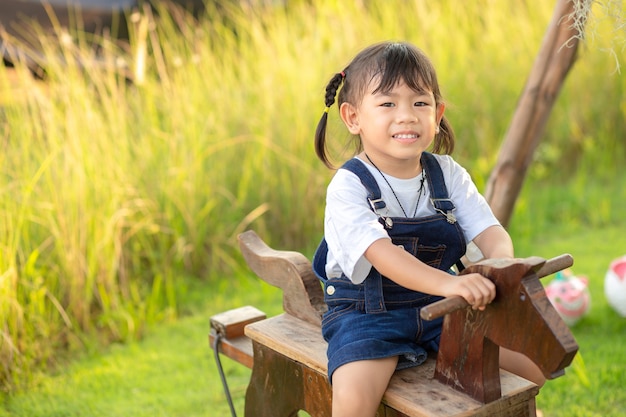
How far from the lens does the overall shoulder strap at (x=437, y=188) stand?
2324 mm

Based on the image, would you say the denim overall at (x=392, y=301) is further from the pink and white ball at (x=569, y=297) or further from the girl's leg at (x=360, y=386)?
the pink and white ball at (x=569, y=297)

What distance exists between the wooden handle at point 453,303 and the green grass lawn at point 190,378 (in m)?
1.37

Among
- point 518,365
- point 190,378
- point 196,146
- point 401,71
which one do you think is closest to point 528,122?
point 401,71

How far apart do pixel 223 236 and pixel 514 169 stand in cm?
186

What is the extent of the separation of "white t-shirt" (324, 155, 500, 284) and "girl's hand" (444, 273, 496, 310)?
0.28 meters

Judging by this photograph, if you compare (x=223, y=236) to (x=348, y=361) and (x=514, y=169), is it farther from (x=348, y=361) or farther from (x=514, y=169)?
(x=348, y=361)

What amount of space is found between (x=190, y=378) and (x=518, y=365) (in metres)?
1.82

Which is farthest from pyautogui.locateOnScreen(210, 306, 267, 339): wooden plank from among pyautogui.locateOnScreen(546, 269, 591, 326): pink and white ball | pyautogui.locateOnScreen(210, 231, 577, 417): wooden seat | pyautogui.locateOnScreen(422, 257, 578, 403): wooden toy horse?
pyautogui.locateOnScreen(546, 269, 591, 326): pink and white ball

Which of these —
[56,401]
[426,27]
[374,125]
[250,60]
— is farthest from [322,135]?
[426,27]

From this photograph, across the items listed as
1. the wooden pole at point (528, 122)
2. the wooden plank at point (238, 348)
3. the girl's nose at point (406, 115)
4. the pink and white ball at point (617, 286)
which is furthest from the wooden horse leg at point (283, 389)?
the pink and white ball at point (617, 286)

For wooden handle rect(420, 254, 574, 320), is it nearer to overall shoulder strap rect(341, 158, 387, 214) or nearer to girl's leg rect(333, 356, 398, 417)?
girl's leg rect(333, 356, 398, 417)

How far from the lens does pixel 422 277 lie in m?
2.04

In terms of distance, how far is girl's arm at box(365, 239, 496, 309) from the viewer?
1887 mm

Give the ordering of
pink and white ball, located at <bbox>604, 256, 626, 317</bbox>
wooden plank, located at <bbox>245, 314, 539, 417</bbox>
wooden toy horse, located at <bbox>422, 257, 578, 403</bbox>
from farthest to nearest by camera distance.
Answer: pink and white ball, located at <bbox>604, 256, 626, 317</bbox>, wooden plank, located at <bbox>245, 314, 539, 417</bbox>, wooden toy horse, located at <bbox>422, 257, 578, 403</bbox>
